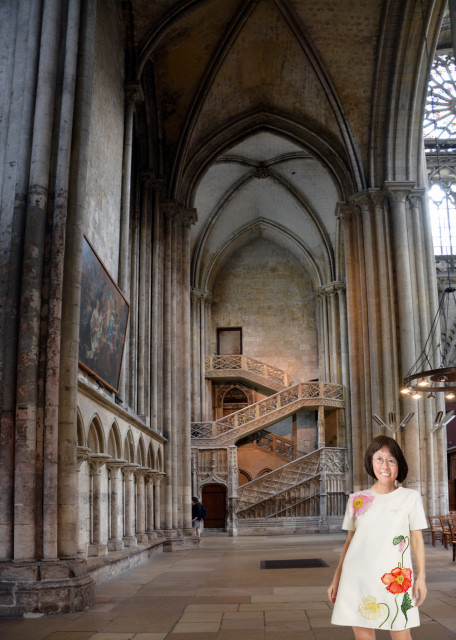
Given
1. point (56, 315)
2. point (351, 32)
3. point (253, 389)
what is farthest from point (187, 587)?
point (253, 389)

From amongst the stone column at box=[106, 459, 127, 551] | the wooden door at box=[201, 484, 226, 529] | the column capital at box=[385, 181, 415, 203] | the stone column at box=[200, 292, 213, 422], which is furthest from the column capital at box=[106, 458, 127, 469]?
the stone column at box=[200, 292, 213, 422]

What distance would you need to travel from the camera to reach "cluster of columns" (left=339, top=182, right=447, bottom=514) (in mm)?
17578

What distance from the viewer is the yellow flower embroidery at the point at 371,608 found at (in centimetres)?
318

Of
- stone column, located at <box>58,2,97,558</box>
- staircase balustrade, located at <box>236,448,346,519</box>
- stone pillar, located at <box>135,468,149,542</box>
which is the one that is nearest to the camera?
stone column, located at <box>58,2,97,558</box>

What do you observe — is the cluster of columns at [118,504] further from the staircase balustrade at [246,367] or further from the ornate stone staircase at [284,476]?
the staircase balustrade at [246,367]

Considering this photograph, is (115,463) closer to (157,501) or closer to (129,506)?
(129,506)

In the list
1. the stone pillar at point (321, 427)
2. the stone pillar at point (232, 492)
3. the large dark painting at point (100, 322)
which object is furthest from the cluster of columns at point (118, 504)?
the stone pillar at point (321, 427)

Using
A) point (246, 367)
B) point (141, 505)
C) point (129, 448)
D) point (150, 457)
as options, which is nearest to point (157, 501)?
point (150, 457)

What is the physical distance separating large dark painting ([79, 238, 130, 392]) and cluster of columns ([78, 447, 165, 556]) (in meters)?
1.44

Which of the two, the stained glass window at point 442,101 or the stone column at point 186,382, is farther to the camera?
the stained glass window at point 442,101

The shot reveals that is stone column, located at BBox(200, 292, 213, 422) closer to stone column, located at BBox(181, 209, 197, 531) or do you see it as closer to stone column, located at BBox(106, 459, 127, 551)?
stone column, located at BBox(181, 209, 197, 531)

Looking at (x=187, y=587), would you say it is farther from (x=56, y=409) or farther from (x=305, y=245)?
(x=305, y=245)

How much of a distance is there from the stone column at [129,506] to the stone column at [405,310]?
7.04 meters

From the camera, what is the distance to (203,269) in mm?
30953
